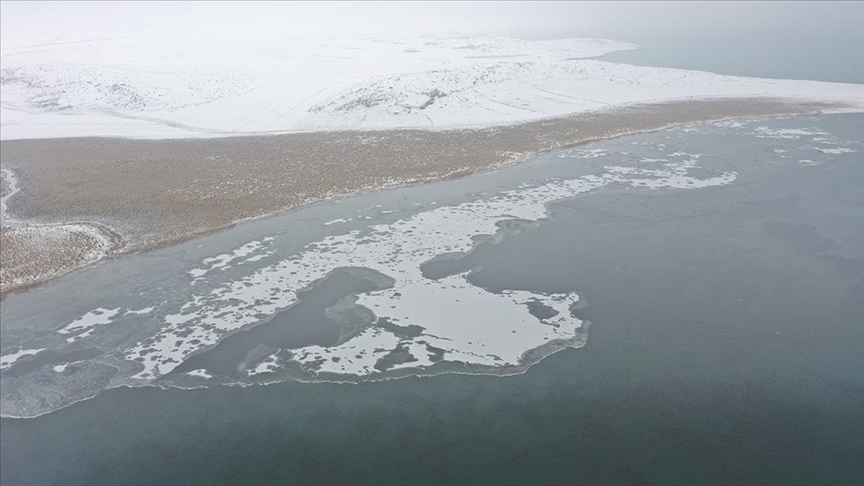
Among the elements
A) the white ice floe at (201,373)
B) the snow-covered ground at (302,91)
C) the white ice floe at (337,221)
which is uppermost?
the snow-covered ground at (302,91)

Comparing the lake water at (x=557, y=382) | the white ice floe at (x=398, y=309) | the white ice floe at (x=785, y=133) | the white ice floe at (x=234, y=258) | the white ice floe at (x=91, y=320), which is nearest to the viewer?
the lake water at (x=557, y=382)

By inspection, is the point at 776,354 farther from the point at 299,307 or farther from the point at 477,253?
the point at 299,307

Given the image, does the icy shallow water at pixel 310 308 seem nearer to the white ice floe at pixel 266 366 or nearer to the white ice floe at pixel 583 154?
the white ice floe at pixel 266 366

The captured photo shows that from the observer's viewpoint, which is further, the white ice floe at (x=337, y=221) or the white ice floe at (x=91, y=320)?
the white ice floe at (x=337, y=221)

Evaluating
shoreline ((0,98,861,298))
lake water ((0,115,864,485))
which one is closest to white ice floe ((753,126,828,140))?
shoreline ((0,98,861,298))

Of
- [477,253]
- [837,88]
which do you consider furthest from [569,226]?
[837,88]

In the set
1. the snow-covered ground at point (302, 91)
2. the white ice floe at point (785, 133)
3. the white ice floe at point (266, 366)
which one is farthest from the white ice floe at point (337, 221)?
the white ice floe at point (785, 133)

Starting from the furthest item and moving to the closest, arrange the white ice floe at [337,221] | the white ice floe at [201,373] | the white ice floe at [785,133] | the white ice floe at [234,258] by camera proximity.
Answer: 1. the white ice floe at [785,133]
2. the white ice floe at [337,221]
3. the white ice floe at [234,258]
4. the white ice floe at [201,373]

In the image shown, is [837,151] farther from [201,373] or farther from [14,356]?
[14,356]
